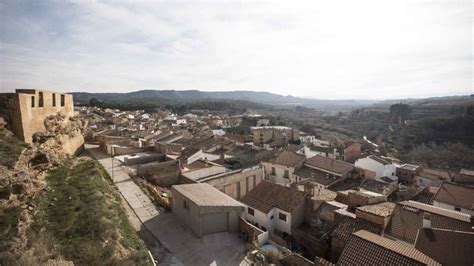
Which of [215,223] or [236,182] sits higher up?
[236,182]

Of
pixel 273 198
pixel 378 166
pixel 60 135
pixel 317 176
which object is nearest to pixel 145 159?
pixel 60 135

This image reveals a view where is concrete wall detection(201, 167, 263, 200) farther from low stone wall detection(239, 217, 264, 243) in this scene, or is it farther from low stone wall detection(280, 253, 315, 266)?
low stone wall detection(280, 253, 315, 266)

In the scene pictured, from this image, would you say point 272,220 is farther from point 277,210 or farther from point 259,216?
point 259,216

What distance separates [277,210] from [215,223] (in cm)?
492

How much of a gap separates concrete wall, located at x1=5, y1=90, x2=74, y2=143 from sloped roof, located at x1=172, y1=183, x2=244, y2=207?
781 centimetres

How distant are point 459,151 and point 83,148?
62.4 metres

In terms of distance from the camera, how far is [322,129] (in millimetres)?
91188

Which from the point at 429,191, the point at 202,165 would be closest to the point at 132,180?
the point at 202,165

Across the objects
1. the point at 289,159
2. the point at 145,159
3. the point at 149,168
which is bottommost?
the point at 289,159

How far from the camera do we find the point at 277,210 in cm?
1747

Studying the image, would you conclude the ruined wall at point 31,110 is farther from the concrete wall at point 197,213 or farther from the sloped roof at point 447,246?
the sloped roof at point 447,246

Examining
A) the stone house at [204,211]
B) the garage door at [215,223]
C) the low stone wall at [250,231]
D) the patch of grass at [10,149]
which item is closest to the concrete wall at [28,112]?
the patch of grass at [10,149]

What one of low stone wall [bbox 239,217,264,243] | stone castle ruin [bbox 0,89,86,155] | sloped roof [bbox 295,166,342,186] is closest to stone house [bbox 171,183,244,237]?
low stone wall [bbox 239,217,264,243]

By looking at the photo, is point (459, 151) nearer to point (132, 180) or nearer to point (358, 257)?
point (358, 257)
